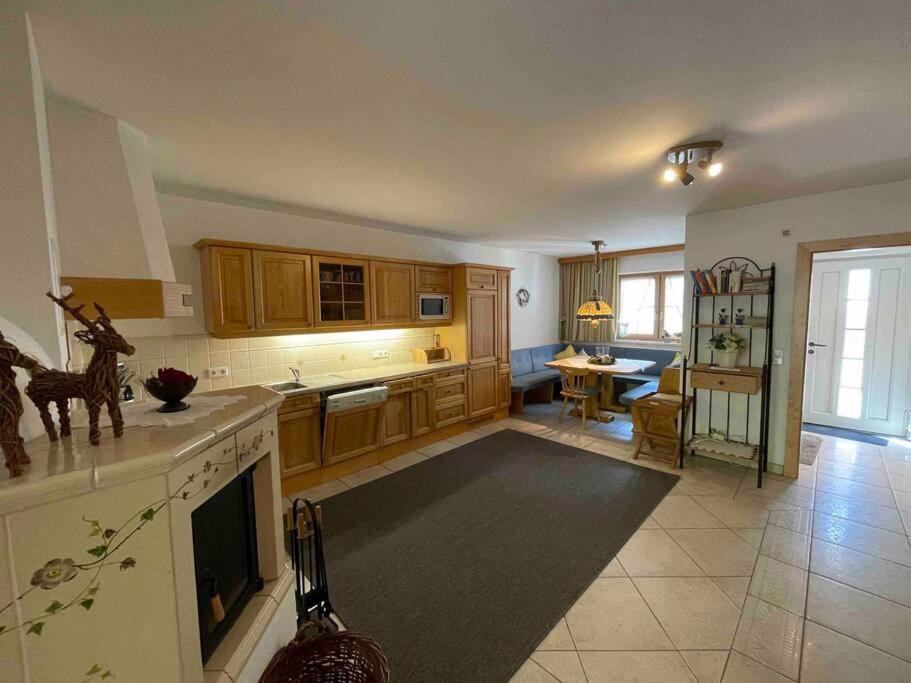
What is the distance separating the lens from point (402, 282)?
4.26 m

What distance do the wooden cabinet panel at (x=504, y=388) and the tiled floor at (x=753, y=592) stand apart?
2434 millimetres

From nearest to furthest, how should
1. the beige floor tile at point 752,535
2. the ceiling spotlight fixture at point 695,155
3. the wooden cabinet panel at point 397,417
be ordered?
1. the ceiling spotlight fixture at point 695,155
2. the beige floor tile at point 752,535
3. the wooden cabinet panel at point 397,417

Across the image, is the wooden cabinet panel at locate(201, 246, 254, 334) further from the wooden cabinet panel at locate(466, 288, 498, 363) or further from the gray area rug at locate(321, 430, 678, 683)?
the wooden cabinet panel at locate(466, 288, 498, 363)

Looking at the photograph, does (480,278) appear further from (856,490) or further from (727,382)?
(856,490)

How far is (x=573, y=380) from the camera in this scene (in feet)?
16.7

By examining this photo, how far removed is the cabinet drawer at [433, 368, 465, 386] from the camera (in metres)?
4.42

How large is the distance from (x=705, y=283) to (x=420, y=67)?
3.43 meters

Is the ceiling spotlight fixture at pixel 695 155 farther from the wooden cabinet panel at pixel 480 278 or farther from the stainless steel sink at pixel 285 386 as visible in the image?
the stainless steel sink at pixel 285 386

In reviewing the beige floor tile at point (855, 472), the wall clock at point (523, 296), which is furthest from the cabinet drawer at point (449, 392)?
the beige floor tile at point (855, 472)

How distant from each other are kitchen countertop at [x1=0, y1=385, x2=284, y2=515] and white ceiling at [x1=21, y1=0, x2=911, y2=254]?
1330 millimetres

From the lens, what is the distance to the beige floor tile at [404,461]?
3811 mm

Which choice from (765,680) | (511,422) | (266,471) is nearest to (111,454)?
(266,471)

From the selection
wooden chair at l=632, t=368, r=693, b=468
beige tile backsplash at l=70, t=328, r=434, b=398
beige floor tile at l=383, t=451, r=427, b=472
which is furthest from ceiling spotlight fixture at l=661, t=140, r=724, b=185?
beige floor tile at l=383, t=451, r=427, b=472

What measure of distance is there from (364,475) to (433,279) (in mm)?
2388
